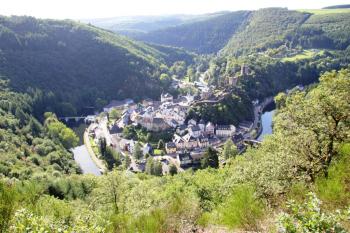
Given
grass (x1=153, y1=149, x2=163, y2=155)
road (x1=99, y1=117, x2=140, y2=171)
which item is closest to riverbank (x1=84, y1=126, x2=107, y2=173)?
road (x1=99, y1=117, x2=140, y2=171)

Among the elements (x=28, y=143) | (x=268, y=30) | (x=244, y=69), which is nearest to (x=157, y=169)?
(x=28, y=143)

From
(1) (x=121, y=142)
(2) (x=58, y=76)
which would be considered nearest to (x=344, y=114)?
(1) (x=121, y=142)

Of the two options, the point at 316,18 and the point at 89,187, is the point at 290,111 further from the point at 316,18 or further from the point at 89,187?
the point at 316,18

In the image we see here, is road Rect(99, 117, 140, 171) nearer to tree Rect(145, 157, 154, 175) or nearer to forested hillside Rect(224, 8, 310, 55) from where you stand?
tree Rect(145, 157, 154, 175)

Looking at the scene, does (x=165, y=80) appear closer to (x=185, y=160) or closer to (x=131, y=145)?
(x=131, y=145)

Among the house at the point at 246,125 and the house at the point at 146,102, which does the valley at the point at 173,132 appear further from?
the house at the point at 146,102
